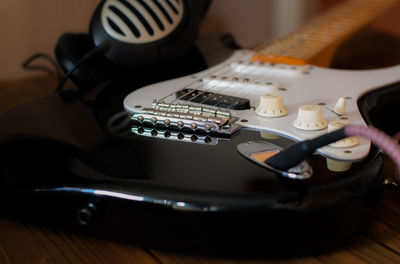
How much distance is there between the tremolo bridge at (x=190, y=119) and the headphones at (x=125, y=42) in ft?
0.66

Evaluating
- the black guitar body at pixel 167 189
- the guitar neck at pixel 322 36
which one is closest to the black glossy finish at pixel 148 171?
the black guitar body at pixel 167 189

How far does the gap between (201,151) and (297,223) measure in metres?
0.13

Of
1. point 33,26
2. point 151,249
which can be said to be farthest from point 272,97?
point 33,26

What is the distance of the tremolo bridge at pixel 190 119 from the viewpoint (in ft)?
1.83

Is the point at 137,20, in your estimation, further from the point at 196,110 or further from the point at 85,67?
the point at 196,110

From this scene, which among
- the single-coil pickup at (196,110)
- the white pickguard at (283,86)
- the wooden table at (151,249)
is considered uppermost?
the single-coil pickup at (196,110)

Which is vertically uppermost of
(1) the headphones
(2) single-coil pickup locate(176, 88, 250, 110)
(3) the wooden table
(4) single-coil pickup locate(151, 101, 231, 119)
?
(1) the headphones

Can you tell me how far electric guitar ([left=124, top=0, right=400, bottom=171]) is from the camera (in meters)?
0.55

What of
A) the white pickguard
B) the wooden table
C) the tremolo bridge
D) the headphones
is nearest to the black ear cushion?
the headphones

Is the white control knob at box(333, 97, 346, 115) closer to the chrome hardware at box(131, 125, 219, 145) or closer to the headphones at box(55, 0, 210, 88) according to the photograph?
the chrome hardware at box(131, 125, 219, 145)

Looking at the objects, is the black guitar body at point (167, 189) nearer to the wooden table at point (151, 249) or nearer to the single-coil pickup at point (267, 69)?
the wooden table at point (151, 249)

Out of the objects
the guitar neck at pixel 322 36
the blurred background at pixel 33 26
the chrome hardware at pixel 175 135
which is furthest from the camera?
the blurred background at pixel 33 26

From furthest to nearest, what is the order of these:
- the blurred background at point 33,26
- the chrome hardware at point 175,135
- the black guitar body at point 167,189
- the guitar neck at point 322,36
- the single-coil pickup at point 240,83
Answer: the blurred background at point 33,26
the guitar neck at point 322,36
the single-coil pickup at point 240,83
the chrome hardware at point 175,135
the black guitar body at point 167,189

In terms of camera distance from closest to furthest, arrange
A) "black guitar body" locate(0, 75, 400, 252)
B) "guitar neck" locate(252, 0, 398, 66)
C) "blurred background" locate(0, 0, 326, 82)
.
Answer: "black guitar body" locate(0, 75, 400, 252) → "guitar neck" locate(252, 0, 398, 66) → "blurred background" locate(0, 0, 326, 82)
